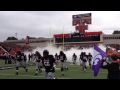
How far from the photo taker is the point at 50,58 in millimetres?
11102
